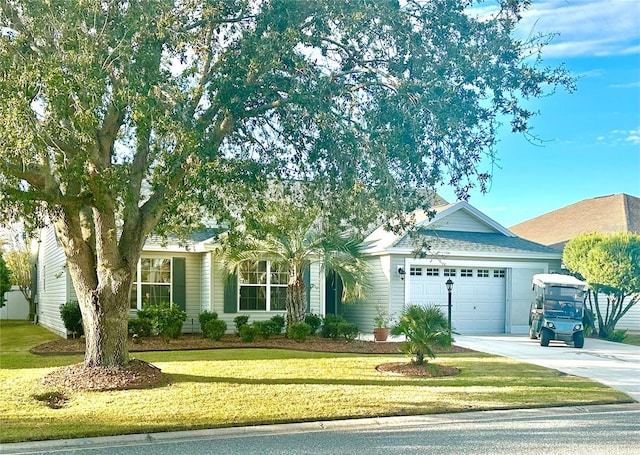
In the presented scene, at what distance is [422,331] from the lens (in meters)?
11.9

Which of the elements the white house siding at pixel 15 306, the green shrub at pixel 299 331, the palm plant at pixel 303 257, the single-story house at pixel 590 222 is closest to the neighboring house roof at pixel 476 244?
the single-story house at pixel 590 222

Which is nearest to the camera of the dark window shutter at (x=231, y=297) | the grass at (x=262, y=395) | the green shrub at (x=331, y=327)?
the grass at (x=262, y=395)

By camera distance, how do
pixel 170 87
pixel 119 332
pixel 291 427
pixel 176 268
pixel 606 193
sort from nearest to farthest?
pixel 291 427 < pixel 170 87 < pixel 119 332 < pixel 176 268 < pixel 606 193

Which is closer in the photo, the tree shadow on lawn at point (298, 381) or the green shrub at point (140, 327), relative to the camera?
the tree shadow on lawn at point (298, 381)

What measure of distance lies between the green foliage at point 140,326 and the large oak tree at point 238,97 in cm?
565

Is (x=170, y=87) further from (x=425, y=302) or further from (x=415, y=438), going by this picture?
(x=425, y=302)

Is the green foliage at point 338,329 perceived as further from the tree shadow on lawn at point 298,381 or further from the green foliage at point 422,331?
the tree shadow on lawn at point 298,381

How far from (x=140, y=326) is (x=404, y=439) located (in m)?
10.8

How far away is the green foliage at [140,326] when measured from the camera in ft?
53.5

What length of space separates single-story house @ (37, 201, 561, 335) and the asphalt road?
32.5 ft

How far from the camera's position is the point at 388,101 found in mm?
9000

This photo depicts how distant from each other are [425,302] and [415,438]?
12.5 meters

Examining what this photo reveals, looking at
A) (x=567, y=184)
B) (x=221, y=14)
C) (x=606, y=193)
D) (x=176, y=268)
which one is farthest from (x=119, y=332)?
(x=606, y=193)

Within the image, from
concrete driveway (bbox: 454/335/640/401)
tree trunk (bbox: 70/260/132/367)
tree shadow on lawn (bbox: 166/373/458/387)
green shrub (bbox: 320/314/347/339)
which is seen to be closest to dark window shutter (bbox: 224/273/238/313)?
green shrub (bbox: 320/314/347/339)
